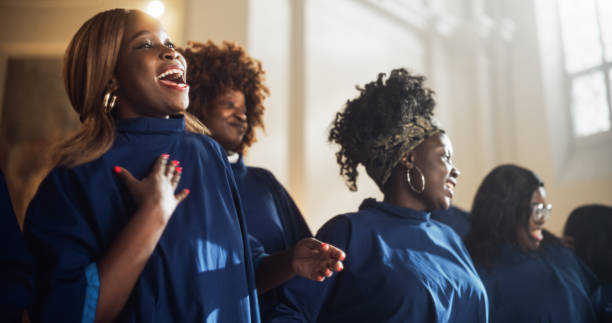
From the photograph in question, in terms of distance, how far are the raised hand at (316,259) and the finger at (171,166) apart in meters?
0.44

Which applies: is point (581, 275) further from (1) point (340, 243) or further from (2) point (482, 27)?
(2) point (482, 27)

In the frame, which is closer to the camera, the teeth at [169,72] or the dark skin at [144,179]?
the dark skin at [144,179]

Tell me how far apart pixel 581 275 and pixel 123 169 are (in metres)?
2.83

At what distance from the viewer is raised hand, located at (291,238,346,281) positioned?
1.67 meters

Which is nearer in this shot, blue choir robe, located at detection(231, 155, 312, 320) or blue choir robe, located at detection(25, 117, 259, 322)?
blue choir robe, located at detection(25, 117, 259, 322)

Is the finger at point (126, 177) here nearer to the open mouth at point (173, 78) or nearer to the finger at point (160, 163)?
the finger at point (160, 163)

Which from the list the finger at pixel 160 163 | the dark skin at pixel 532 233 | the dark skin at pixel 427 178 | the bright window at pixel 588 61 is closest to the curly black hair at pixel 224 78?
the dark skin at pixel 427 178

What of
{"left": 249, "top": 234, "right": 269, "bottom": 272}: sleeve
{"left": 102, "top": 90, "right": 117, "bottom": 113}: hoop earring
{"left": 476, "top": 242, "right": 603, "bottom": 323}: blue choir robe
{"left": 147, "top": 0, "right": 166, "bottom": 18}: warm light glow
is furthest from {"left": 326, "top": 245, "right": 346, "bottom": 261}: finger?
{"left": 147, "top": 0, "right": 166, "bottom": 18}: warm light glow

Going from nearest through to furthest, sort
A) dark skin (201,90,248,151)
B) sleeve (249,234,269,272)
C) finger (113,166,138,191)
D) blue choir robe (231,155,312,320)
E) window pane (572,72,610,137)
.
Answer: finger (113,166,138,191) < sleeve (249,234,269,272) < blue choir robe (231,155,312,320) < dark skin (201,90,248,151) < window pane (572,72,610,137)

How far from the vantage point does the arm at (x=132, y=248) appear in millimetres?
1534

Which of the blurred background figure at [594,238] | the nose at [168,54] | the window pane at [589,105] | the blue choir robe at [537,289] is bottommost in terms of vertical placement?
the blue choir robe at [537,289]

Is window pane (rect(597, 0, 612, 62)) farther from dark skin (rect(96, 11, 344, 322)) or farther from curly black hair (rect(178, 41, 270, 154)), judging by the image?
dark skin (rect(96, 11, 344, 322))

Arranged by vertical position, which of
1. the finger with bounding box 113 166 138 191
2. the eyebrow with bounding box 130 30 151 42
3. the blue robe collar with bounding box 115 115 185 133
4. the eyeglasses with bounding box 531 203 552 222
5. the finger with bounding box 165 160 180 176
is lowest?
the eyeglasses with bounding box 531 203 552 222

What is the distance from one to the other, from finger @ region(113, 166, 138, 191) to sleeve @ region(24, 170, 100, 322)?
0.12m
